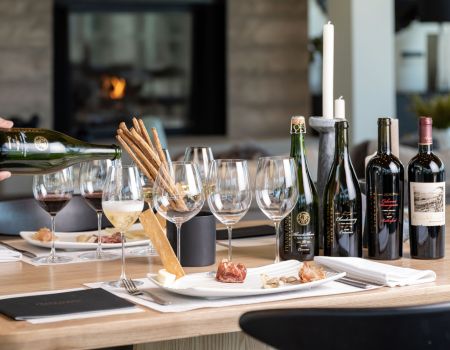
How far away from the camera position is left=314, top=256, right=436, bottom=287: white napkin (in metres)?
1.71

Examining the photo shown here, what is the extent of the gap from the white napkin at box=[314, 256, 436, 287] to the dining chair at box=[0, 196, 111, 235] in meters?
1.01

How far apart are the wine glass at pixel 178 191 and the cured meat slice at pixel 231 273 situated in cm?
14

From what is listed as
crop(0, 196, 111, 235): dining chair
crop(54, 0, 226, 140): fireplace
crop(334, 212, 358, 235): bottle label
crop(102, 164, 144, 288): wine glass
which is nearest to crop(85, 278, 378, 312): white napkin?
crop(102, 164, 144, 288): wine glass

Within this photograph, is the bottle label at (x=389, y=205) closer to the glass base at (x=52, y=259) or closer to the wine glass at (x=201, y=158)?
the wine glass at (x=201, y=158)

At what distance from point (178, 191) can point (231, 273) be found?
18 cm

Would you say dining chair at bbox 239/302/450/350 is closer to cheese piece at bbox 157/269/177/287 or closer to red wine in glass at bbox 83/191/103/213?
cheese piece at bbox 157/269/177/287

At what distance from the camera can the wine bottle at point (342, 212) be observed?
1.94m

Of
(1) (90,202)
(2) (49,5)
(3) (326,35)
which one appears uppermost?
(2) (49,5)

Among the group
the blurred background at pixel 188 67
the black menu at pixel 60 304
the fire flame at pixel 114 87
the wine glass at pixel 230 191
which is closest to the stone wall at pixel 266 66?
the blurred background at pixel 188 67

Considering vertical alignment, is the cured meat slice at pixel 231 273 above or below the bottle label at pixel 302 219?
below

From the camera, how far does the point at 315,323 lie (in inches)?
48.4

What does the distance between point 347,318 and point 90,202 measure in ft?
3.14

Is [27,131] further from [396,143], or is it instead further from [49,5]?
[49,5]

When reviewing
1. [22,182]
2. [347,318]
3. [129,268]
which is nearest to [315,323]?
[347,318]
